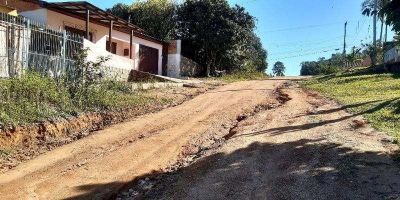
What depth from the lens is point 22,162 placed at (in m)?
9.88

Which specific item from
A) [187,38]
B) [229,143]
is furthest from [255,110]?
[187,38]

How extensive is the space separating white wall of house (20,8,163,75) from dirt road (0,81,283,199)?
279 inches

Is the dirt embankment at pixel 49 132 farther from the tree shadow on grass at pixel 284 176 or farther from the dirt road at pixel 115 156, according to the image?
the tree shadow on grass at pixel 284 176

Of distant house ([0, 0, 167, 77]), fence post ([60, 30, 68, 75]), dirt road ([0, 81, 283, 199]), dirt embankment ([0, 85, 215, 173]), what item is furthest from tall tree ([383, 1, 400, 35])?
distant house ([0, 0, 167, 77])

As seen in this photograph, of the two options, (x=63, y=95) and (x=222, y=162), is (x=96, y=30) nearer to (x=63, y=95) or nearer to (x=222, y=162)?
(x=63, y=95)

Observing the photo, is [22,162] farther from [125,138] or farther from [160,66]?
[160,66]

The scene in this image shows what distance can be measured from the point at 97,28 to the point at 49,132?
548 inches

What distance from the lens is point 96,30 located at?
2467 cm

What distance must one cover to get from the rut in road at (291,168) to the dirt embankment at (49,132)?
3.25 m

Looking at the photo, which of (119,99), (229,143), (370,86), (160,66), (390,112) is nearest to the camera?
(229,143)

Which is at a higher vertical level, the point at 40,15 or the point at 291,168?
the point at 40,15

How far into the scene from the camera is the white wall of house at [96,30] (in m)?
21.0

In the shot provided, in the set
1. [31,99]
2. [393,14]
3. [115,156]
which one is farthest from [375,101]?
[31,99]

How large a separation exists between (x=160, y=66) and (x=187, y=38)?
13.6 ft
